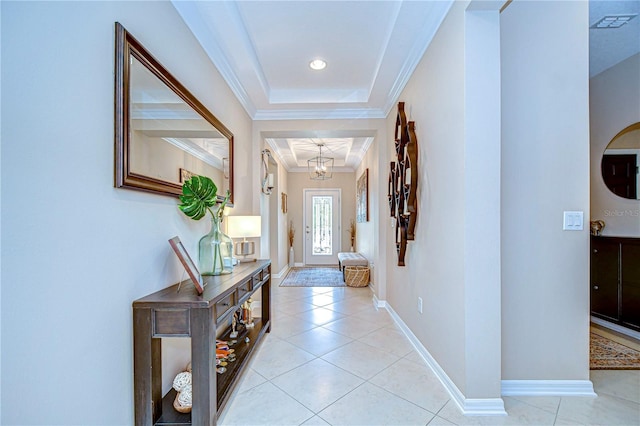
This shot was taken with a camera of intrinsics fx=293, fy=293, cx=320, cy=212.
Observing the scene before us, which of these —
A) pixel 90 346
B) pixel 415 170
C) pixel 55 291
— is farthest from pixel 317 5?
pixel 90 346

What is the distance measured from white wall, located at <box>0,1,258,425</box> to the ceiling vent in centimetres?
348

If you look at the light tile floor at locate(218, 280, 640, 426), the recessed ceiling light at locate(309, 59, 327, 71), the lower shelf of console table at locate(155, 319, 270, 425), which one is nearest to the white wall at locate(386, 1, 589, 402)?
the light tile floor at locate(218, 280, 640, 426)

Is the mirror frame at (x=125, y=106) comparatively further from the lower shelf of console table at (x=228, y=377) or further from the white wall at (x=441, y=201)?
the white wall at (x=441, y=201)

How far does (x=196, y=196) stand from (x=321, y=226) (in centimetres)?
596

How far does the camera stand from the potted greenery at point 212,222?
1.84m

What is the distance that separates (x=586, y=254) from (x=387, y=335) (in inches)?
68.6

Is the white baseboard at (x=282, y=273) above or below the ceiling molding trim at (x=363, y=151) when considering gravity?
below

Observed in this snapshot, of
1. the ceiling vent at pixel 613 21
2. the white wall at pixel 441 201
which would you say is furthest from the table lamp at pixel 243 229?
the ceiling vent at pixel 613 21

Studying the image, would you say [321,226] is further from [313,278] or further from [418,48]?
[418,48]

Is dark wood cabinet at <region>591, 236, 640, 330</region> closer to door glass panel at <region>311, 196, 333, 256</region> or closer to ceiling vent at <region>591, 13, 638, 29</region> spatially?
ceiling vent at <region>591, 13, 638, 29</region>

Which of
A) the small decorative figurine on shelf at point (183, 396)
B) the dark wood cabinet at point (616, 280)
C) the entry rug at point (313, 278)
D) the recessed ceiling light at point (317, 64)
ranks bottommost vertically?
the entry rug at point (313, 278)

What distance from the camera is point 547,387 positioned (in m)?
1.87

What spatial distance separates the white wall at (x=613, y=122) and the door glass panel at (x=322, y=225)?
210 inches

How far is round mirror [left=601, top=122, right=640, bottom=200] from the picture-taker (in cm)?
291
